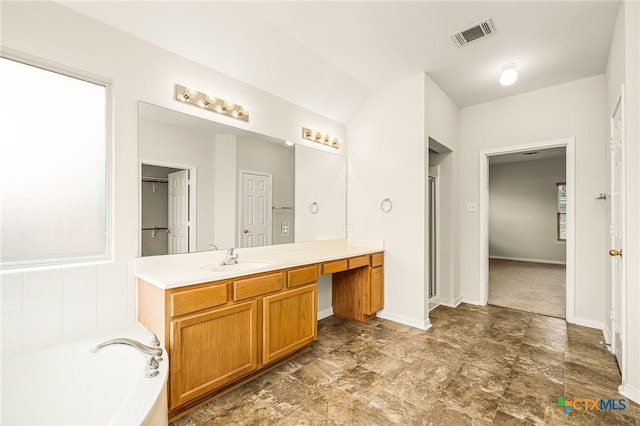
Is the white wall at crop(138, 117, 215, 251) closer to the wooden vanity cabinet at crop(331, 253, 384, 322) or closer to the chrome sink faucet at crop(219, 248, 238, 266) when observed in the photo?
the chrome sink faucet at crop(219, 248, 238, 266)

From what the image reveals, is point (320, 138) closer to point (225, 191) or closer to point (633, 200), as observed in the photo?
point (225, 191)

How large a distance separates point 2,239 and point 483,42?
12.2 ft

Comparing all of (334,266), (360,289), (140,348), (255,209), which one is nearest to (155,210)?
(255,209)

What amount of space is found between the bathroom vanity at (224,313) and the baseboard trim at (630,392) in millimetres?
2121

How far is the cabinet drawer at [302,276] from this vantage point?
2388 millimetres

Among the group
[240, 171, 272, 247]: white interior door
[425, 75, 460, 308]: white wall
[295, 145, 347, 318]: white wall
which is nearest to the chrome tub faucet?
[240, 171, 272, 247]: white interior door

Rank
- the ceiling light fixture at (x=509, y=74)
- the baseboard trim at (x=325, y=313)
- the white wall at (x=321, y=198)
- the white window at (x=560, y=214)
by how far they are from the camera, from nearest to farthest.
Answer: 1. the ceiling light fixture at (x=509, y=74)
2. the white wall at (x=321, y=198)
3. the baseboard trim at (x=325, y=313)
4. the white window at (x=560, y=214)

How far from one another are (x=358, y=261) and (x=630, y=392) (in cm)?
211

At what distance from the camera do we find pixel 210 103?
238 centimetres

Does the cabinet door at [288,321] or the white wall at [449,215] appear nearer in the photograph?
the cabinet door at [288,321]

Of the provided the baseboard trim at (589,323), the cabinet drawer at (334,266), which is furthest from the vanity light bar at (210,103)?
the baseboard trim at (589,323)

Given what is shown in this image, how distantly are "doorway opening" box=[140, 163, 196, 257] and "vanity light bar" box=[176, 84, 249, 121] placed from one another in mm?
520

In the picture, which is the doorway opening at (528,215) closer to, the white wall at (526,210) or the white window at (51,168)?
the white wall at (526,210)

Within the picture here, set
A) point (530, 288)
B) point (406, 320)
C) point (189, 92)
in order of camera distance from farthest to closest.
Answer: point (530, 288), point (406, 320), point (189, 92)
